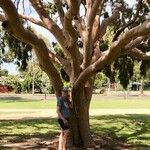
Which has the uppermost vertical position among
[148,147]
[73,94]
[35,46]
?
[35,46]

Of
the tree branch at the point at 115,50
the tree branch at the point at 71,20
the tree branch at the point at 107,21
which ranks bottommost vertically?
the tree branch at the point at 115,50

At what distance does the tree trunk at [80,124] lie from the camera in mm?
15734

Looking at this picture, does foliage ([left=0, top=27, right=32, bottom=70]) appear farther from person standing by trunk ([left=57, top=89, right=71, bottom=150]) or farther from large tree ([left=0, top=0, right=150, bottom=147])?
person standing by trunk ([left=57, top=89, right=71, bottom=150])

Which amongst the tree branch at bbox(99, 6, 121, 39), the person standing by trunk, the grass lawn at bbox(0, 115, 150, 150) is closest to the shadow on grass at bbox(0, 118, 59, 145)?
the grass lawn at bbox(0, 115, 150, 150)

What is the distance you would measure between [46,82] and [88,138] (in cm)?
5944

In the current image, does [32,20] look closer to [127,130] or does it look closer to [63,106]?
[63,106]

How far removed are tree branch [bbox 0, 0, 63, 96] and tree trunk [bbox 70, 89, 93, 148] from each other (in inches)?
29.1

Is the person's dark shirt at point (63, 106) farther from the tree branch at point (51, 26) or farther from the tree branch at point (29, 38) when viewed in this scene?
the tree branch at point (51, 26)

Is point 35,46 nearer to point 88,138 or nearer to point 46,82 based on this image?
point 88,138

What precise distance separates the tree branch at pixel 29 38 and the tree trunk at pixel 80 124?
2.42 feet

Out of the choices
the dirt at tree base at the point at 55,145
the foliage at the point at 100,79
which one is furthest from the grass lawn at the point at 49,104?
the dirt at tree base at the point at 55,145

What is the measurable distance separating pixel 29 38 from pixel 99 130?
9192 mm

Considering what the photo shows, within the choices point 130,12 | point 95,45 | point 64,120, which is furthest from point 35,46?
point 130,12

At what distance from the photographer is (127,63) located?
20.5 m
